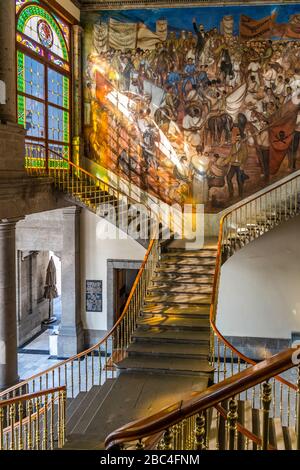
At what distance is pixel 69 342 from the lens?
13.4m

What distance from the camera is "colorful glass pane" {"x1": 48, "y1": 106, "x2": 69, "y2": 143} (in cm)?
1227

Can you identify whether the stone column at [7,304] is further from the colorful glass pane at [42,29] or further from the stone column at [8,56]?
the colorful glass pane at [42,29]

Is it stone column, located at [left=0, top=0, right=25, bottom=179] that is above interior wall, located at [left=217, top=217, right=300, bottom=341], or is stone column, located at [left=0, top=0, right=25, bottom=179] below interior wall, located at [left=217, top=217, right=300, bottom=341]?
above

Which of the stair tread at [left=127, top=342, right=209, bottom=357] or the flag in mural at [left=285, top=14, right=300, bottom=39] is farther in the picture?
the flag in mural at [left=285, top=14, right=300, bottom=39]

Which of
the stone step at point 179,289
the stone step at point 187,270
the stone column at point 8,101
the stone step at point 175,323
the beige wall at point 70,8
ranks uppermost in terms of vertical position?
the beige wall at point 70,8

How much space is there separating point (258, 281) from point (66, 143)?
6298mm

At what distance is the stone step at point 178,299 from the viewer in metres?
9.32

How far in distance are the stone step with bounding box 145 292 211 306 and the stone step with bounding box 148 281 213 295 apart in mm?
63

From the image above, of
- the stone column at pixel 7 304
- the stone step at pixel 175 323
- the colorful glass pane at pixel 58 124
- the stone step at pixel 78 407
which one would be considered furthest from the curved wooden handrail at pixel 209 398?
the colorful glass pane at pixel 58 124

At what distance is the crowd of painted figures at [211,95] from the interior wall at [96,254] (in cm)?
231

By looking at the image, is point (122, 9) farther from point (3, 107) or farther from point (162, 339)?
point (162, 339)

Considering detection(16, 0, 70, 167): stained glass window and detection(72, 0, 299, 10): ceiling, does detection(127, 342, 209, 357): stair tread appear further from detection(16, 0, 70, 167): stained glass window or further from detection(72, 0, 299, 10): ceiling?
detection(72, 0, 299, 10): ceiling

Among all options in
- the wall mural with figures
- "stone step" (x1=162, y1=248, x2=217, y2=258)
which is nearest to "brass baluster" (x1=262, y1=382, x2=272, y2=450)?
"stone step" (x1=162, y1=248, x2=217, y2=258)

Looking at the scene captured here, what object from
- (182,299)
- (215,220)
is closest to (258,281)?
(215,220)
